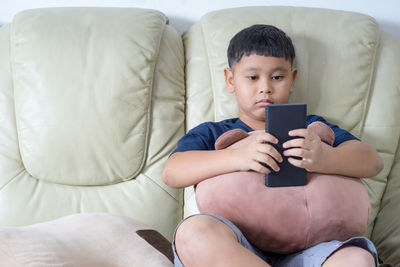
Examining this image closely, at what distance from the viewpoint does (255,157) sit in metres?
0.94

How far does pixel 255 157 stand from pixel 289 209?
13cm

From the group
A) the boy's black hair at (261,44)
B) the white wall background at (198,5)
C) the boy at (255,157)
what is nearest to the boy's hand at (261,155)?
the boy at (255,157)

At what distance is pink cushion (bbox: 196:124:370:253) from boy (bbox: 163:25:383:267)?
1.1 inches

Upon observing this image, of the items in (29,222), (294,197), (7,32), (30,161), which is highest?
(7,32)

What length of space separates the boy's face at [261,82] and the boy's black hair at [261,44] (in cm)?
2

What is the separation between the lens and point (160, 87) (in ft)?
4.58

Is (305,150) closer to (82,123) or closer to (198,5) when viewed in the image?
(82,123)

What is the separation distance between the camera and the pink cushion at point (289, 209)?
3.01 ft

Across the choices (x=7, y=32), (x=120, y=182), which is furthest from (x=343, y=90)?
(x=7, y=32)

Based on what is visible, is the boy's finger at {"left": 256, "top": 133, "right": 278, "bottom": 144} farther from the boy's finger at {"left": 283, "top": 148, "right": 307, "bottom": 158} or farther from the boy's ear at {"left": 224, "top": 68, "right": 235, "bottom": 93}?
the boy's ear at {"left": 224, "top": 68, "right": 235, "bottom": 93}

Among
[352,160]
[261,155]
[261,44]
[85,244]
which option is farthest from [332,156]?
[85,244]

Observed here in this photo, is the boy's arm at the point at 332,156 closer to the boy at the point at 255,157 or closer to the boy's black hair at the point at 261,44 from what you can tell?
the boy at the point at 255,157

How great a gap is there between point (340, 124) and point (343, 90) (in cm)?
10

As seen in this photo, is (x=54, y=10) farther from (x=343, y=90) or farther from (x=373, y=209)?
(x=373, y=209)
